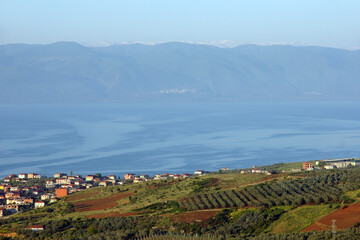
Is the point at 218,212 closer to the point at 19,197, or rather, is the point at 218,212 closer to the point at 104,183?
the point at 19,197

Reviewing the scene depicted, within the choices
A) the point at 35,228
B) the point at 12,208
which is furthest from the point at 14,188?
the point at 35,228

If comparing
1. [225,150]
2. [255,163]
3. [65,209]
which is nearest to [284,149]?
[225,150]

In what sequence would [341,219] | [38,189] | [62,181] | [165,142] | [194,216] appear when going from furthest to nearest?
[165,142] → [62,181] → [38,189] → [194,216] → [341,219]

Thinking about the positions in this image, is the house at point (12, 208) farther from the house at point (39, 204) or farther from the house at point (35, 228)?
the house at point (35, 228)

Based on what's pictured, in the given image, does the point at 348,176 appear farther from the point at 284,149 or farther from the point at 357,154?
the point at 284,149

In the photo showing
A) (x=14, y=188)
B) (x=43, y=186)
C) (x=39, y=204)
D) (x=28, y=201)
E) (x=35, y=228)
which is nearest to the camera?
(x=35, y=228)

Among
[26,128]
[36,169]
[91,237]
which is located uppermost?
[26,128]

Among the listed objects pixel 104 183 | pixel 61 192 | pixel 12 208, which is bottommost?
pixel 12 208

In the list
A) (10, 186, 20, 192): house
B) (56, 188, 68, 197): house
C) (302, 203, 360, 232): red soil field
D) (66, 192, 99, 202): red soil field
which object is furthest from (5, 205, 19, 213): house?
(302, 203, 360, 232): red soil field
